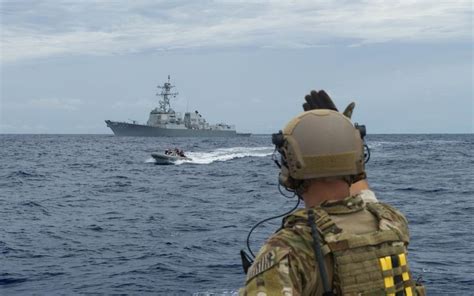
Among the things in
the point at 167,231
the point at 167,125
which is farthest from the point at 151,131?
the point at 167,231

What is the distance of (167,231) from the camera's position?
1806 cm

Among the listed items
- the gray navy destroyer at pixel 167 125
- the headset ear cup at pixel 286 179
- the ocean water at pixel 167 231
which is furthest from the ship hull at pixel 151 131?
the headset ear cup at pixel 286 179

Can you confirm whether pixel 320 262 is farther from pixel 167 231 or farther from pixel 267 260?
pixel 167 231

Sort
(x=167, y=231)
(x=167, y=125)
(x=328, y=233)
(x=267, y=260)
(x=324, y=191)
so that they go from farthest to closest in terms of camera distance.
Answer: (x=167, y=125) < (x=167, y=231) < (x=324, y=191) < (x=328, y=233) < (x=267, y=260)

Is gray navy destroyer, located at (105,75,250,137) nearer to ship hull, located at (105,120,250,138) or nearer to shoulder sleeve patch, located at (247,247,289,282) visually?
ship hull, located at (105,120,250,138)

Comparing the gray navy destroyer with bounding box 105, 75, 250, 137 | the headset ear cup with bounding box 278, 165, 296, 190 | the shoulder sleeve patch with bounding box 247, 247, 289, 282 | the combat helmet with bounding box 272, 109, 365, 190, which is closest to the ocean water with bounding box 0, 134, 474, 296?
the headset ear cup with bounding box 278, 165, 296, 190

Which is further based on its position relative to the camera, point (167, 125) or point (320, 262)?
point (167, 125)

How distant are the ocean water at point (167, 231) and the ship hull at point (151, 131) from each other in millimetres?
90490

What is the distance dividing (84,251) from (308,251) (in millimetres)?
13758

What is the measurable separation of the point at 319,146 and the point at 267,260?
0.51 metres

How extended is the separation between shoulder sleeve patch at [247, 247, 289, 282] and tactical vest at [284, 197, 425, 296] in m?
0.18

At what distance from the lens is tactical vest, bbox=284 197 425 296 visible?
2.50 metres

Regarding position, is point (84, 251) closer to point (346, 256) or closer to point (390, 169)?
point (346, 256)

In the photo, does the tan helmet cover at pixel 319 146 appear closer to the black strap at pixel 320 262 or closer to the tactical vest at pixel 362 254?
the tactical vest at pixel 362 254
